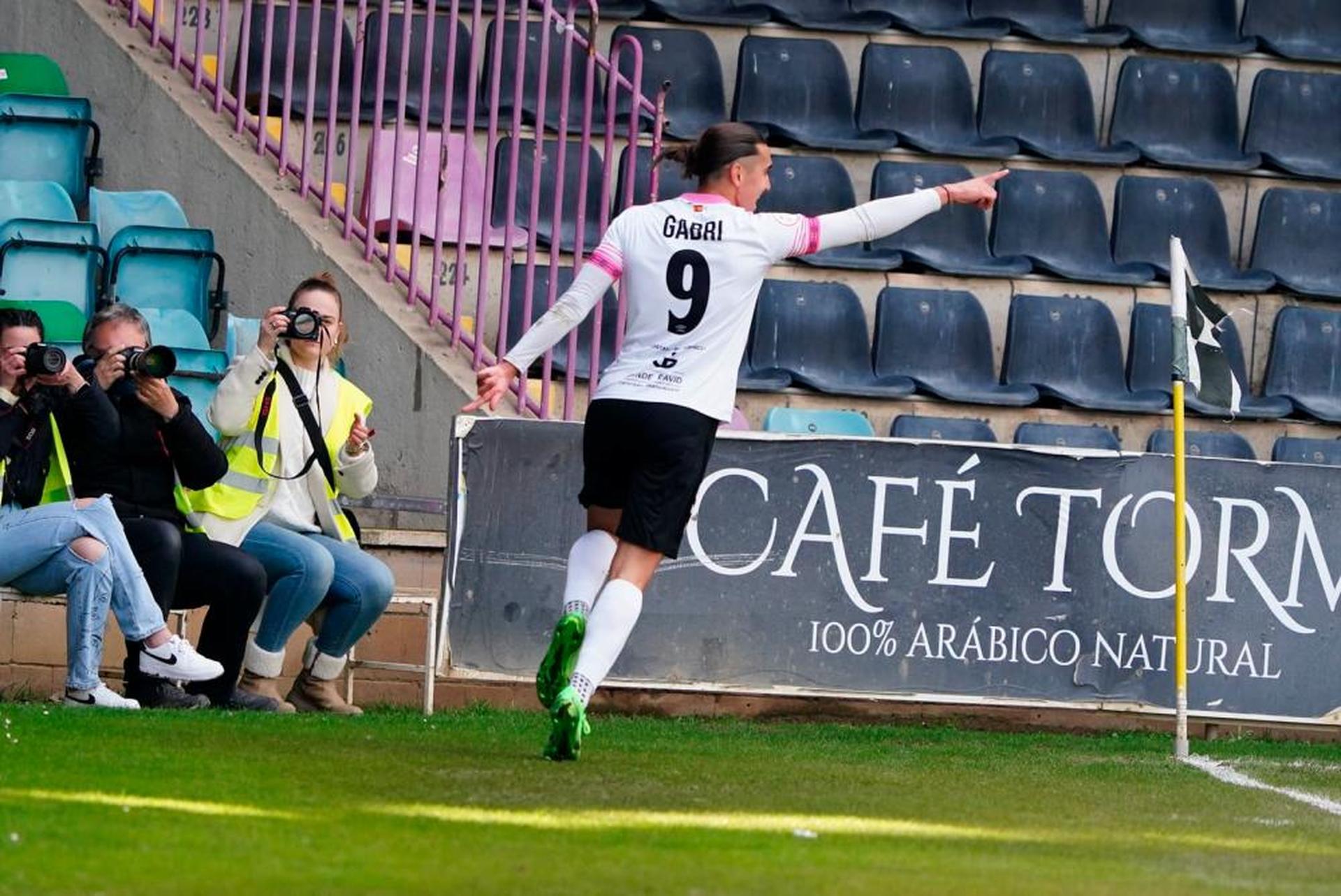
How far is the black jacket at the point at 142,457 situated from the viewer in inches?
319

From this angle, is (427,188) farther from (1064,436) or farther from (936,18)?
(936,18)

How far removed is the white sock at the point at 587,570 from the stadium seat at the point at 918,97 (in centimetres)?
594

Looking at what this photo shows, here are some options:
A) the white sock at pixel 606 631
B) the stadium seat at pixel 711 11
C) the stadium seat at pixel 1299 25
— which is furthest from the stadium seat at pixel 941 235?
the white sock at pixel 606 631

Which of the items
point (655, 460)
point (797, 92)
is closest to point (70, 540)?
point (655, 460)

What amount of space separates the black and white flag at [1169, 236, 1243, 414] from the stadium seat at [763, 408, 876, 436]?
2275 millimetres

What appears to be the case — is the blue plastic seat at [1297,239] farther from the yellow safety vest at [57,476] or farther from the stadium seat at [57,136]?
the yellow safety vest at [57,476]

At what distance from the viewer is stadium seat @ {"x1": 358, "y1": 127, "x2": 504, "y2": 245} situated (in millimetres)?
10867

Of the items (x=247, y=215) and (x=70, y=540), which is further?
(x=247, y=215)

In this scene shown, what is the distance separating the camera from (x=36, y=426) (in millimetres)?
7926

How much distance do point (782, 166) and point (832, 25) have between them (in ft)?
3.73

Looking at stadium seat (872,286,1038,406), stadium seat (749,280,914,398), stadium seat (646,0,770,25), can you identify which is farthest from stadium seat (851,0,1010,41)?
stadium seat (749,280,914,398)

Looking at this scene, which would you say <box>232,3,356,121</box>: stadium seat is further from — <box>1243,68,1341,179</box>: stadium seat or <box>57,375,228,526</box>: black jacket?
<box>1243,68,1341,179</box>: stadium seat

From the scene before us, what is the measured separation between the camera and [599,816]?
18.0 ft

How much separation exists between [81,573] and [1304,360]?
686 cm
